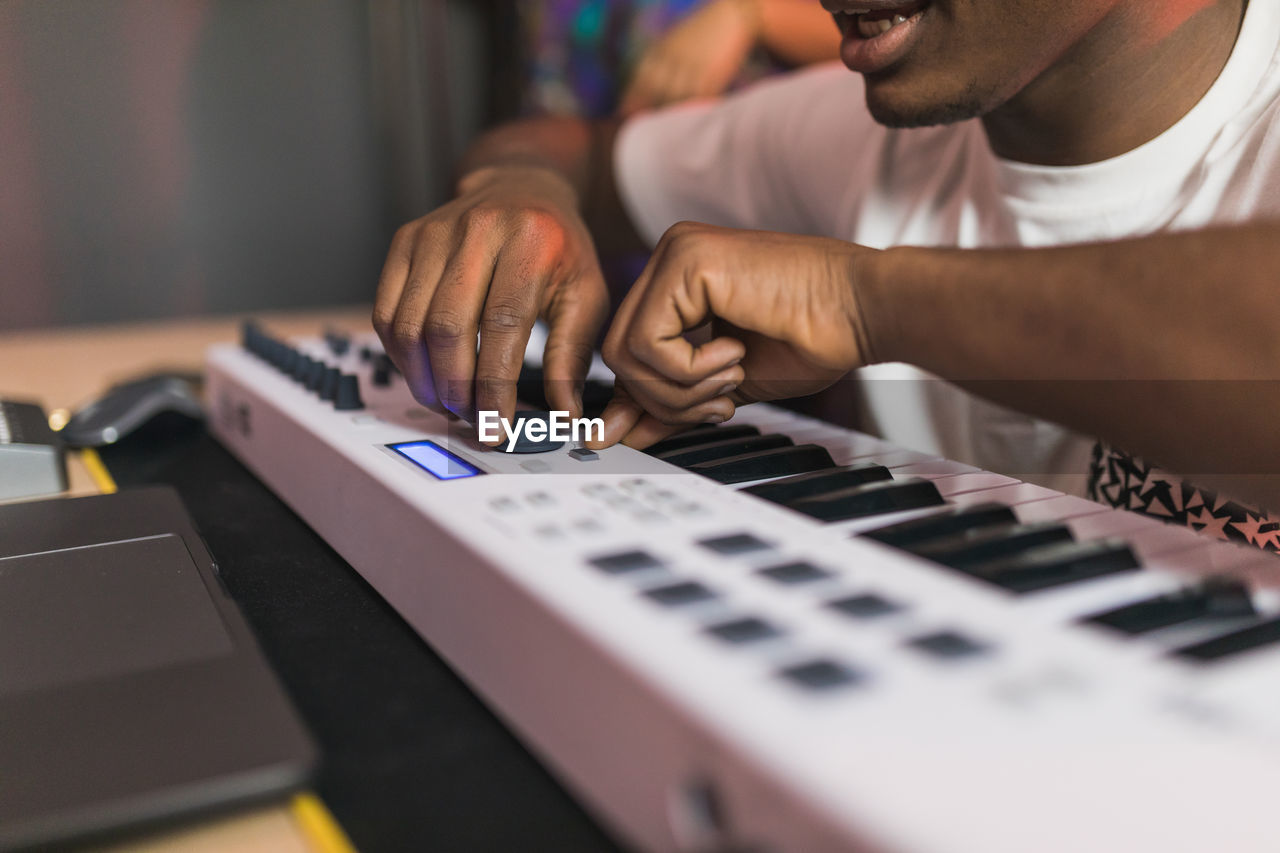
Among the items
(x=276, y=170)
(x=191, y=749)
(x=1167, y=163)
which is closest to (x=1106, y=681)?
(x=191, y=749)

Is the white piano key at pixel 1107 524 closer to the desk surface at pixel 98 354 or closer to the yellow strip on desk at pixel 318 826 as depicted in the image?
the yellow strip on desk at pixel 318 826

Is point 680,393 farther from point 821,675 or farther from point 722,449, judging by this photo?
point 821,675

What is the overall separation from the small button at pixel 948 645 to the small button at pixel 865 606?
0.7 inches

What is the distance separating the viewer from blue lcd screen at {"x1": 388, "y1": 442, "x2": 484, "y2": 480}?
0.50 m

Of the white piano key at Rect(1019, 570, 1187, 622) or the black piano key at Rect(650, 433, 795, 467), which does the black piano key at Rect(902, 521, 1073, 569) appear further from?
A: the black piano key at Rect(650, 433, 795, 467)

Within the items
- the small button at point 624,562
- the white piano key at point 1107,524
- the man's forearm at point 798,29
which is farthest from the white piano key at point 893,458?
the man's forearm at point 798,29

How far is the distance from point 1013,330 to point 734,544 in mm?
188

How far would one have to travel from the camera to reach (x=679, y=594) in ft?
1.10

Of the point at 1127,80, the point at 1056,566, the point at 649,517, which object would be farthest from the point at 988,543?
the point at 1127,80

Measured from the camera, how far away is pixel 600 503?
1.41ft

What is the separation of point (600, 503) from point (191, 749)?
19 centimetres

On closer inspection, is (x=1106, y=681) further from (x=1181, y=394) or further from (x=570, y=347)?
(x=570, y=347)

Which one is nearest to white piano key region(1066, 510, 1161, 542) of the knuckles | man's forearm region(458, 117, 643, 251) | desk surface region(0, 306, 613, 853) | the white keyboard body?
the white keyboard body

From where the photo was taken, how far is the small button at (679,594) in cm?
33
